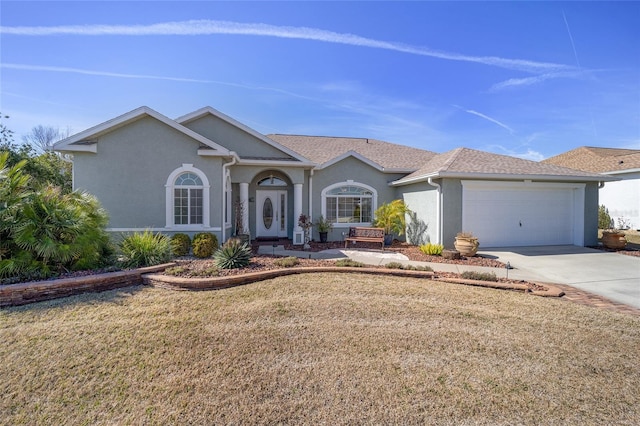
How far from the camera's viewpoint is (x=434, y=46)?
1280cm

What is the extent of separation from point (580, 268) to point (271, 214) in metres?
13.4

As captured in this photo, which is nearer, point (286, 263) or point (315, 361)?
point (315, 361)

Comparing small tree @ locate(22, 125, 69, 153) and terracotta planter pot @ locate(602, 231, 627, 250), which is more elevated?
small tree @ locate(22, 125, 69, 153)

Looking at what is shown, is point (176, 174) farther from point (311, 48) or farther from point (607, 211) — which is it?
point (607, 211)

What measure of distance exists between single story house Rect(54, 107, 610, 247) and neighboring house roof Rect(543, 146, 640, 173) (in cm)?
1075

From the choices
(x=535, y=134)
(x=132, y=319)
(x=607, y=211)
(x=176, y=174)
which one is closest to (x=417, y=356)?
(x=132, y=319)

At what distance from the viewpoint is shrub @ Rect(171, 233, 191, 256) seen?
9891mm

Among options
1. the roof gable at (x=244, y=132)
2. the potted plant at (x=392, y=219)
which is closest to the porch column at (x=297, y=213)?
the roof gable at (x=244, y=132)

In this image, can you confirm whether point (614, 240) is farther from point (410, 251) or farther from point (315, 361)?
point (315, 361)

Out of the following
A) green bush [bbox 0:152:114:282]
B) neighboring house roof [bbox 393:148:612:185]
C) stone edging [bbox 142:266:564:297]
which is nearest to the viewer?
green bush [bbox 0:152:114:282]

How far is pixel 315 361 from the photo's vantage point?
13.0ft

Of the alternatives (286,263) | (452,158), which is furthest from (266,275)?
(452,158)

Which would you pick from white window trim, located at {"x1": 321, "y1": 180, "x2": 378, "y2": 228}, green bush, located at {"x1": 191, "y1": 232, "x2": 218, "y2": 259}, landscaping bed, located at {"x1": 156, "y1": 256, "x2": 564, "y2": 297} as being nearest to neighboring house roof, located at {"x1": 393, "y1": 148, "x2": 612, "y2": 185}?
white window trim, located at {"x1": 321, "y1": 180, "x2": 378, "y2": 228}

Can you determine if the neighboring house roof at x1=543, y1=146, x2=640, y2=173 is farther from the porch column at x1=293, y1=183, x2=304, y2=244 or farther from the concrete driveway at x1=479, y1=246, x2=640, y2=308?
the porch column at x1=293, y1=183, x2=304, y2=244
